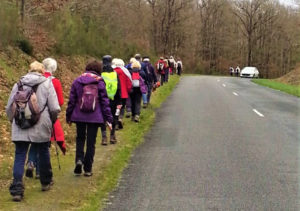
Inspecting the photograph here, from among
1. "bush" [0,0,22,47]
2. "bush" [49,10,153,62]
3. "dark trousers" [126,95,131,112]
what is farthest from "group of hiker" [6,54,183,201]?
"bush" [49,10,153,62]

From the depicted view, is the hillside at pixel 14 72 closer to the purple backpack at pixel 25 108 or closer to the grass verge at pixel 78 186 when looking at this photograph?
the grass verge at pixel 78 186

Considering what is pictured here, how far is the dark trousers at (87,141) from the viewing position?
23.0 feet

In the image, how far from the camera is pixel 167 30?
6275cm

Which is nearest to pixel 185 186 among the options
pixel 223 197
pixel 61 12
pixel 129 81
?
pixel 223 197

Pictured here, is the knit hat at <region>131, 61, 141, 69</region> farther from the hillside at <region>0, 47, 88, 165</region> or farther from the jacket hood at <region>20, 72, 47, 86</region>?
the jacket hood at <region>20, 72, 47, 86</region>

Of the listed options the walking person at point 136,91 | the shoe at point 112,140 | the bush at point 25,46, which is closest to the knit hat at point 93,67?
the shoe at point 112,140

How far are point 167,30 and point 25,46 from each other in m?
47.7

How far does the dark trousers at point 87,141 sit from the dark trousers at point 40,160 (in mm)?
881

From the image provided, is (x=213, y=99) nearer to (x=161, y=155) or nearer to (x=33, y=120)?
(x=161, y=155)

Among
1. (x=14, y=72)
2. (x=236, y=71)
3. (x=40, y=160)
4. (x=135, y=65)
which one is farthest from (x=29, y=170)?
(x=236, y=71)

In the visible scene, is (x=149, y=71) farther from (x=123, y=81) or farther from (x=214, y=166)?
(x=214, y=166)

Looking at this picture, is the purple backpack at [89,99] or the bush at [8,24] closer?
the purple backpack at [89,99]

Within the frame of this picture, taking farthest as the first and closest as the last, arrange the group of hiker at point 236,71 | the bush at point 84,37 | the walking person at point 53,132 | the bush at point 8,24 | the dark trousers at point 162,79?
A: the group of hiker at point 236,71 < the dark trousers at point 162,79 < the bush at point 84,37 < the bush at point 8,24 < the walking person at point 53,132

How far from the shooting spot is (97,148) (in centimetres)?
941
